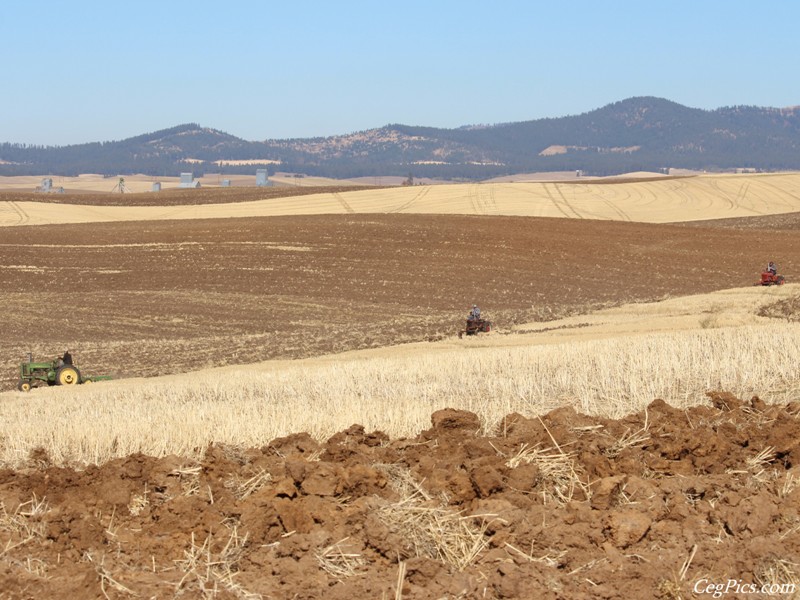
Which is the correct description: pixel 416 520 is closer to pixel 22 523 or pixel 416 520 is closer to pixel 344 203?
pixel 22 523

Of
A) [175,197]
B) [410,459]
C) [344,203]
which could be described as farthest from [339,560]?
[175,197]

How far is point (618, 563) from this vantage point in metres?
6.75

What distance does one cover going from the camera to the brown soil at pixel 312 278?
99.1ft

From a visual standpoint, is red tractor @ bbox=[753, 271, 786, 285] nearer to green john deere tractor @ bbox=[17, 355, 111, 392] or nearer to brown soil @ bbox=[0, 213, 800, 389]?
brown soil @ bbox=[0, 213, 800, 389]

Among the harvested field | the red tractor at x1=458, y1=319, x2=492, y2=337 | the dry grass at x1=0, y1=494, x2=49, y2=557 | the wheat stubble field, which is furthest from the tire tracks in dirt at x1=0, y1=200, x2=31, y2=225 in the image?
the dry grass at x1=0, y1=494, x2=49, y2=557

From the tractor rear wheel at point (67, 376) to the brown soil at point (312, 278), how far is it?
2.33 meters

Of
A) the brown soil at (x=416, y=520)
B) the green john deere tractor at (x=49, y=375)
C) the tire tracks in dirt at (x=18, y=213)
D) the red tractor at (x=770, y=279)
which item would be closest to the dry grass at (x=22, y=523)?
the brown soil at (x=416, y=520)

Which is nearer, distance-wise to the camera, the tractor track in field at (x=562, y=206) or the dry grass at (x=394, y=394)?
the dry grass at (x=394, y=394)

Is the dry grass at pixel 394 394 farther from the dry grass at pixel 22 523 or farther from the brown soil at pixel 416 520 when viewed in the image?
the dry grass at pixel 22 523

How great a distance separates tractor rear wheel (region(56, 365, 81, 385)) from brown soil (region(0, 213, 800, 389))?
233cm

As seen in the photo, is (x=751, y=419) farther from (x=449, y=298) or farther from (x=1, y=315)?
(x=1, y=315)

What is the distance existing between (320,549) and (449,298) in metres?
31.7

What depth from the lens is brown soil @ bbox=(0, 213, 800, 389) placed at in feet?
99.1

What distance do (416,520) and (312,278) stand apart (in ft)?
118
